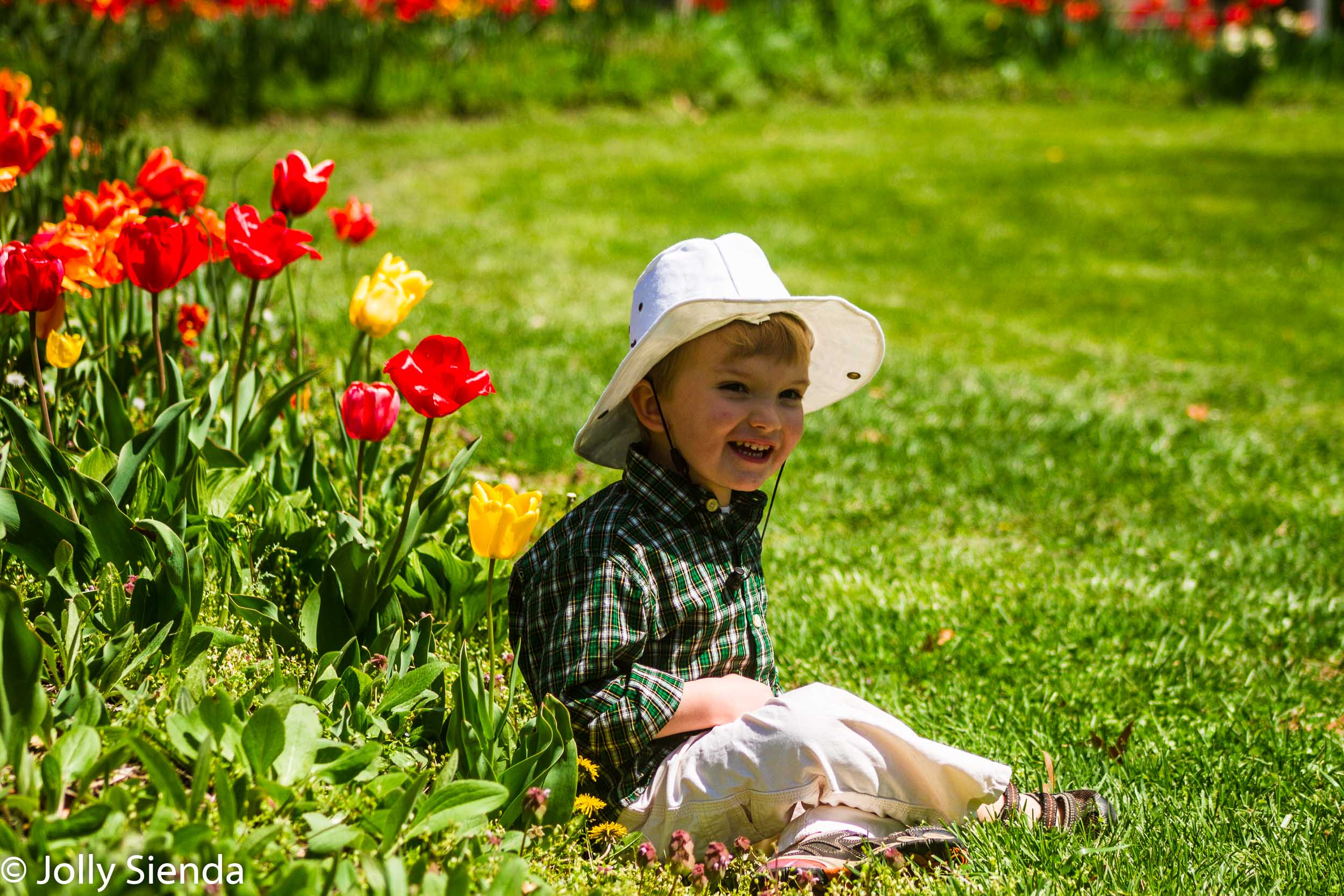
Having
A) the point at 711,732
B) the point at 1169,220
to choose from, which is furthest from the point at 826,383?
the point at 1169,220

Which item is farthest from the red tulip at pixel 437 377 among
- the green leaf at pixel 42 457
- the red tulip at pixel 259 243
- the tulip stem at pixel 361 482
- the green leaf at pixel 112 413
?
the green leaf at pixel 112 413

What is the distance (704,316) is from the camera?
7.51 feet

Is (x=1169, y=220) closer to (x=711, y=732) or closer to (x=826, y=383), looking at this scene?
(x=826, y=383)

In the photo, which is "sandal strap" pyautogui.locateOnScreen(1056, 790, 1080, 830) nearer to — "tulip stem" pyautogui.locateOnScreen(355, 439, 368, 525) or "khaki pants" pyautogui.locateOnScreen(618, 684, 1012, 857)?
"khaki pants" pyautogui.locateOnScreen(618, 684, 1012, 857)

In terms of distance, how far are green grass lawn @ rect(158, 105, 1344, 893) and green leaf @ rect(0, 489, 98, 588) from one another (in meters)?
1.08

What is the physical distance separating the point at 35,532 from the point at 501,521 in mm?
935

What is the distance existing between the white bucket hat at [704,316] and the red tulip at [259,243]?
0.69m

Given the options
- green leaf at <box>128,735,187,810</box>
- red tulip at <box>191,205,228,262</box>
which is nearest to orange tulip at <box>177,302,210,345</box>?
red tulip at <box>191,205,228,262</box>

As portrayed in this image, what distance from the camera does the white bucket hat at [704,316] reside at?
229 centimetres

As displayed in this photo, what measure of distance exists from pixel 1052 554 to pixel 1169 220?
18.7ft

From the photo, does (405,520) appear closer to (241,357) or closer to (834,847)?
(241,357)

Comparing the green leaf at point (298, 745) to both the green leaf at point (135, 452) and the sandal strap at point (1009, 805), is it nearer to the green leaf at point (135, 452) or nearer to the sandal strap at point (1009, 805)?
the green leaf at point (135, 452)

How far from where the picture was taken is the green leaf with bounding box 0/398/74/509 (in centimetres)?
223

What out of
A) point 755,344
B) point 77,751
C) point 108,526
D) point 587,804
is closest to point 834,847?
point 587,804
